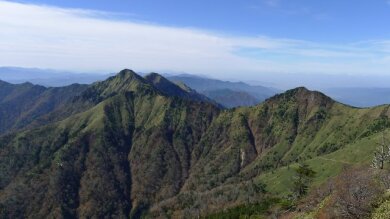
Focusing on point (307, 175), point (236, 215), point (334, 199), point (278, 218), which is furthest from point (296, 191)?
point (334, 199)

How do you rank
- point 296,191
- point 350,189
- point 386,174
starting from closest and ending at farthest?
point 350,189 < point 386,174 < point 296,191

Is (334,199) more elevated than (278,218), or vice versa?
(334,199)

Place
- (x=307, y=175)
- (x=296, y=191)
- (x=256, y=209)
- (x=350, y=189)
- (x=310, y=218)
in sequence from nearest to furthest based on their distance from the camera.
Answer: (x=350, y=189)
(x=310, y=218)
(x=307, y=175)
(x=296, y=191)
(x=256, y=209)

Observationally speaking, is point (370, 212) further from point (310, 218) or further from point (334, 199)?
point (310, 218)

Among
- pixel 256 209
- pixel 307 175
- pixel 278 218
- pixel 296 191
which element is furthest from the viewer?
pixel 256 209

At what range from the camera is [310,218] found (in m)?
75.6

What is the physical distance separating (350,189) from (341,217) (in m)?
4.46

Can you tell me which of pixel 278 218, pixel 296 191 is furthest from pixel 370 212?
pixel 296 191

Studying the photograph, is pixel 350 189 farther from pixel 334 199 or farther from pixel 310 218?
Answer: pixel 310 218

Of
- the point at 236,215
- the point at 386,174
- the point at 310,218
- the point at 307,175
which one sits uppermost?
the point at 386,174

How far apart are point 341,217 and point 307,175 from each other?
98.2 meters

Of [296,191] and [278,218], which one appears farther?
[296,191]

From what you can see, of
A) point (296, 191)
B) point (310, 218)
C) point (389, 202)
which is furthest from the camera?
point (296, 191)

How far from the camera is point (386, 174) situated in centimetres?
6838
